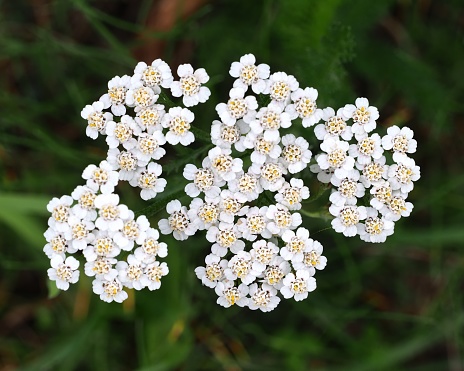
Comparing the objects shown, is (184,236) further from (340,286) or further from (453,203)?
(453,203)

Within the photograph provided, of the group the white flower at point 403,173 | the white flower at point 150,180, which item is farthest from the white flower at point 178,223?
the white flower at point 403,173

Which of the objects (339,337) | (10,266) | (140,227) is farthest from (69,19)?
(339,337)

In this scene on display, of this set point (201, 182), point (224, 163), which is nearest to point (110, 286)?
point (201, 182)

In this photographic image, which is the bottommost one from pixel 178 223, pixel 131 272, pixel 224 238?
pixel 131 272

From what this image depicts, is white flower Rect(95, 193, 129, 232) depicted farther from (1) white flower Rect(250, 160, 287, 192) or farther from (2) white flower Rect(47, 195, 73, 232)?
(1) white flower Rect(250, 160, 287, 192)

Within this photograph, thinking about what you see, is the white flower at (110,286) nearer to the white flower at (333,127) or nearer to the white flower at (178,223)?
the white flower at (178,223)

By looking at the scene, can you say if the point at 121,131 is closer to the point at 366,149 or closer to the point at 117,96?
the point at 117,96
